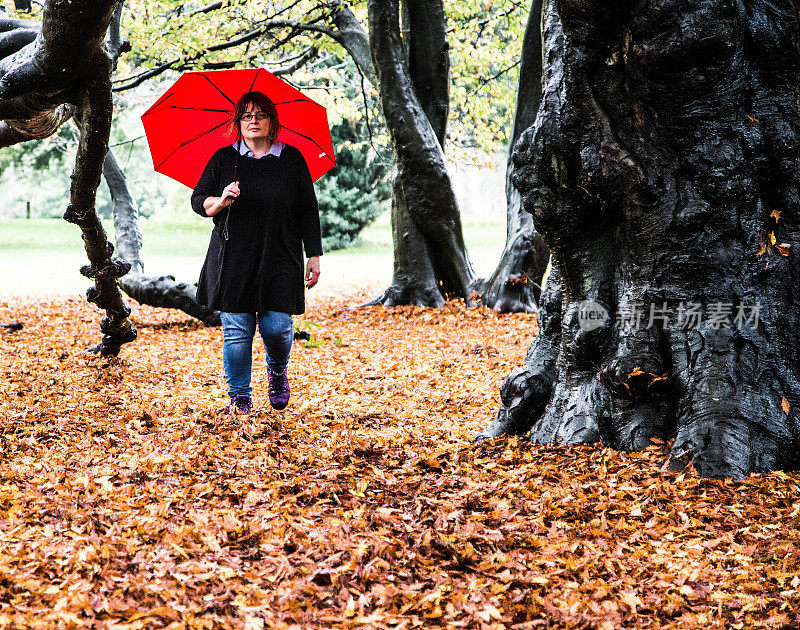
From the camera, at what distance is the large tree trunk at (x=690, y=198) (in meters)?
3.41

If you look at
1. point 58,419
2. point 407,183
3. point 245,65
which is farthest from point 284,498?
point 245,65

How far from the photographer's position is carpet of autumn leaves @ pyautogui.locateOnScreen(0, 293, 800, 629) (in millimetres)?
2420

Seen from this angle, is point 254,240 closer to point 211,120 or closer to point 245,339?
point 245,339

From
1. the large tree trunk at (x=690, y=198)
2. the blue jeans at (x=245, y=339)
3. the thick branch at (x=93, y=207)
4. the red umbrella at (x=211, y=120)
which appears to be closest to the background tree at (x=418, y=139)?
the thick branch at (x=93, y=207)

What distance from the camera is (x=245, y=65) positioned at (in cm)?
1291

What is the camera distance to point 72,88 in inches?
180

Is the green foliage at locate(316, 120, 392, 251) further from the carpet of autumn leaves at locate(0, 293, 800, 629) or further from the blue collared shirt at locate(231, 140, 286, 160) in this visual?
the carpet of autumn leaves at locate(0, 293, 800, 629)

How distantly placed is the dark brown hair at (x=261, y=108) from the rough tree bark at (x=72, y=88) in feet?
2.71

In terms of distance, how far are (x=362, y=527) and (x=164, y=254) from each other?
29322 mm

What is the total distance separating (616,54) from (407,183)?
284 inches

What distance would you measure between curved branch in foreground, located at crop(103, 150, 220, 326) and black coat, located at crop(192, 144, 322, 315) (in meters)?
4.34

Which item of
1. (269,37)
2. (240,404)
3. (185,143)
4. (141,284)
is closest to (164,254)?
(269,37)

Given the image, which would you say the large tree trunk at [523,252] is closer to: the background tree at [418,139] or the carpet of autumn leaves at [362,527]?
the background tree at [418,139]

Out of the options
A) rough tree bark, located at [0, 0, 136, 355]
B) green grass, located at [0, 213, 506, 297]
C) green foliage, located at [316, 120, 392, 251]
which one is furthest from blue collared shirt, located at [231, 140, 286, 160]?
green foliage, located at [316, 120, 392, 251]
